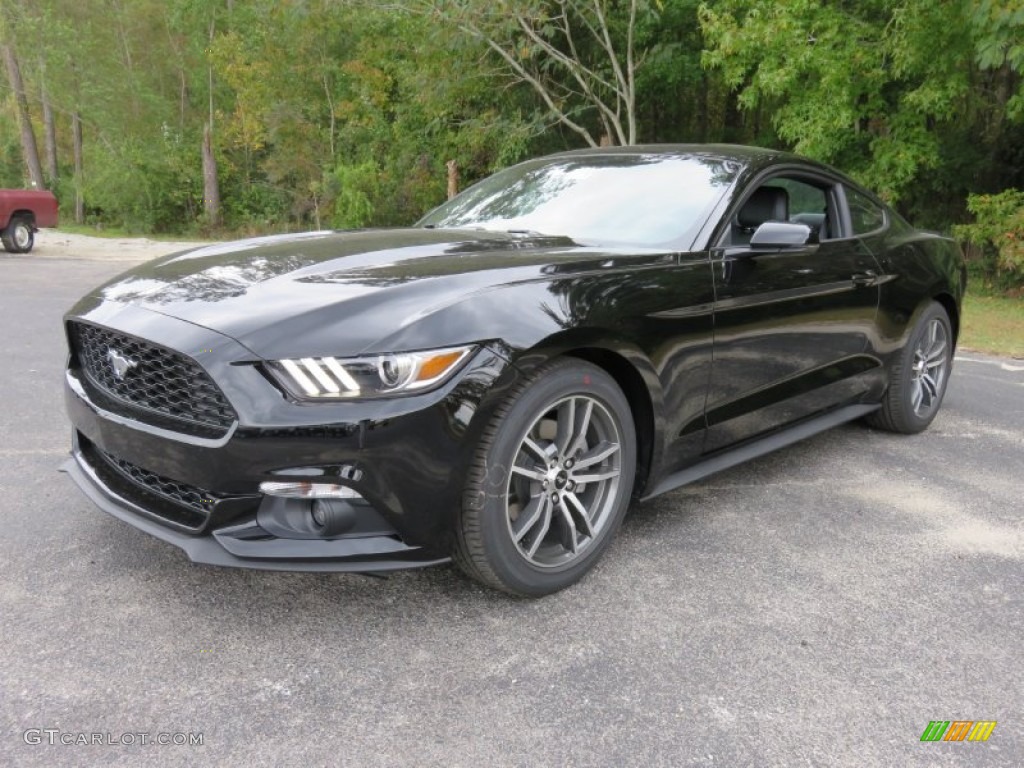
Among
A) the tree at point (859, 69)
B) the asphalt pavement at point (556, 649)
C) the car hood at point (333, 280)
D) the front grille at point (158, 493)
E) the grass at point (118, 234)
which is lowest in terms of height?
the asphalt pavement at point (556, 649)

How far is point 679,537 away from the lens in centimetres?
314

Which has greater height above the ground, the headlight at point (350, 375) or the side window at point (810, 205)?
the side window at point (810, 205)

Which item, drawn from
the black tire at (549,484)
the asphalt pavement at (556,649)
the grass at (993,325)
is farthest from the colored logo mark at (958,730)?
the grass at (993,325)

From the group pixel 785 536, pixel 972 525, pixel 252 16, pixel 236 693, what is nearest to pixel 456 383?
pixel 236 693

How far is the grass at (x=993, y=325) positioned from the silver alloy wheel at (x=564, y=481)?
648cm

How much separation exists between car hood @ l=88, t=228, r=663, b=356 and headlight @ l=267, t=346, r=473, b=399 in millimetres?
43

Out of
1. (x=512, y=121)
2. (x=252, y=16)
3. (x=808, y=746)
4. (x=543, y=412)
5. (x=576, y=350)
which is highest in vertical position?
(x=252, y=16)

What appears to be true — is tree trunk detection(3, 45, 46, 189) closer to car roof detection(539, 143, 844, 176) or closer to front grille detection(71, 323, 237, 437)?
car roof detection(539, 143, 844, 176)

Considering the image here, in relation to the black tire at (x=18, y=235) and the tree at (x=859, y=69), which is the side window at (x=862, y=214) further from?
the black tire at (x=18, y=235)

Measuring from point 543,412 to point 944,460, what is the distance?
2.79m

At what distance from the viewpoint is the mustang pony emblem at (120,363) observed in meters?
2.42

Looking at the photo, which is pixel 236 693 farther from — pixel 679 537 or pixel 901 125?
pixel 901 125

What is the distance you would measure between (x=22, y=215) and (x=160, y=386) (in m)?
16.7

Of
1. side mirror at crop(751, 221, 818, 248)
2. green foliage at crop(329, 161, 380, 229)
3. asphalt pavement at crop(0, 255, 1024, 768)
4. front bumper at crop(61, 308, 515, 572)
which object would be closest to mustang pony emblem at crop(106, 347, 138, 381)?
front bumper at crop(61, 308, 515, 572)
